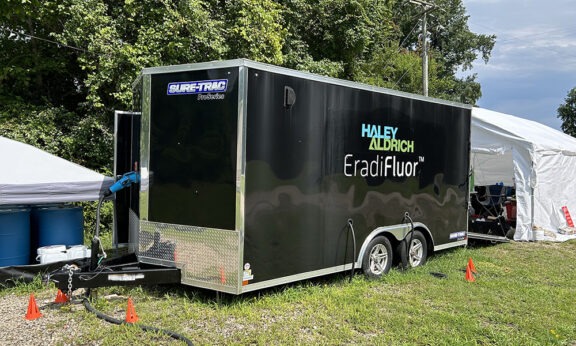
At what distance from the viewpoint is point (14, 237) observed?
21.0ft

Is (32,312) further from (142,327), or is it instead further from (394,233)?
(394,233)

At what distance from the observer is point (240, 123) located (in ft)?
16.6

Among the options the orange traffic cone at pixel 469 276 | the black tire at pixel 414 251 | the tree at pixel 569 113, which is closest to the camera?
the orange traffic cone at pixel 469 276

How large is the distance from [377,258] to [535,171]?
625cm

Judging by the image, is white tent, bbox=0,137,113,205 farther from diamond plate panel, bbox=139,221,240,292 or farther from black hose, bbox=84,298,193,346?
black hose, bbox=84,298,193,346

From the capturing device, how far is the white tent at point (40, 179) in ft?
20.7

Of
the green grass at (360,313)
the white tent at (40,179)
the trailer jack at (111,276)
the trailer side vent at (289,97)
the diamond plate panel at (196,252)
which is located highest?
the trailer side vent at (289,97)

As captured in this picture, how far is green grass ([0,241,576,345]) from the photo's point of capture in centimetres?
467

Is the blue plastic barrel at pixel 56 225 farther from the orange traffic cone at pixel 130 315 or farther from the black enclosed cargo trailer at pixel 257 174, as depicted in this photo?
the orange traffic cone at pixel 130 315

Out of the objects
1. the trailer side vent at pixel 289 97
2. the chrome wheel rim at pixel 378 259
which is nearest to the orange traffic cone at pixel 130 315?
the trailer side vent at pixel 289 97

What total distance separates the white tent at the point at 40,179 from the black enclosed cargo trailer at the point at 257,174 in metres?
0.88

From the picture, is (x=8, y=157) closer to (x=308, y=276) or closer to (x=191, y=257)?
(x=191, y=257)

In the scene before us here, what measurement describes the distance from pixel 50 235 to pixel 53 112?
6.19 meters

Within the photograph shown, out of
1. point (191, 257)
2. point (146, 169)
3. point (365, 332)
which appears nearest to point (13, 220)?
point (146, 169)
